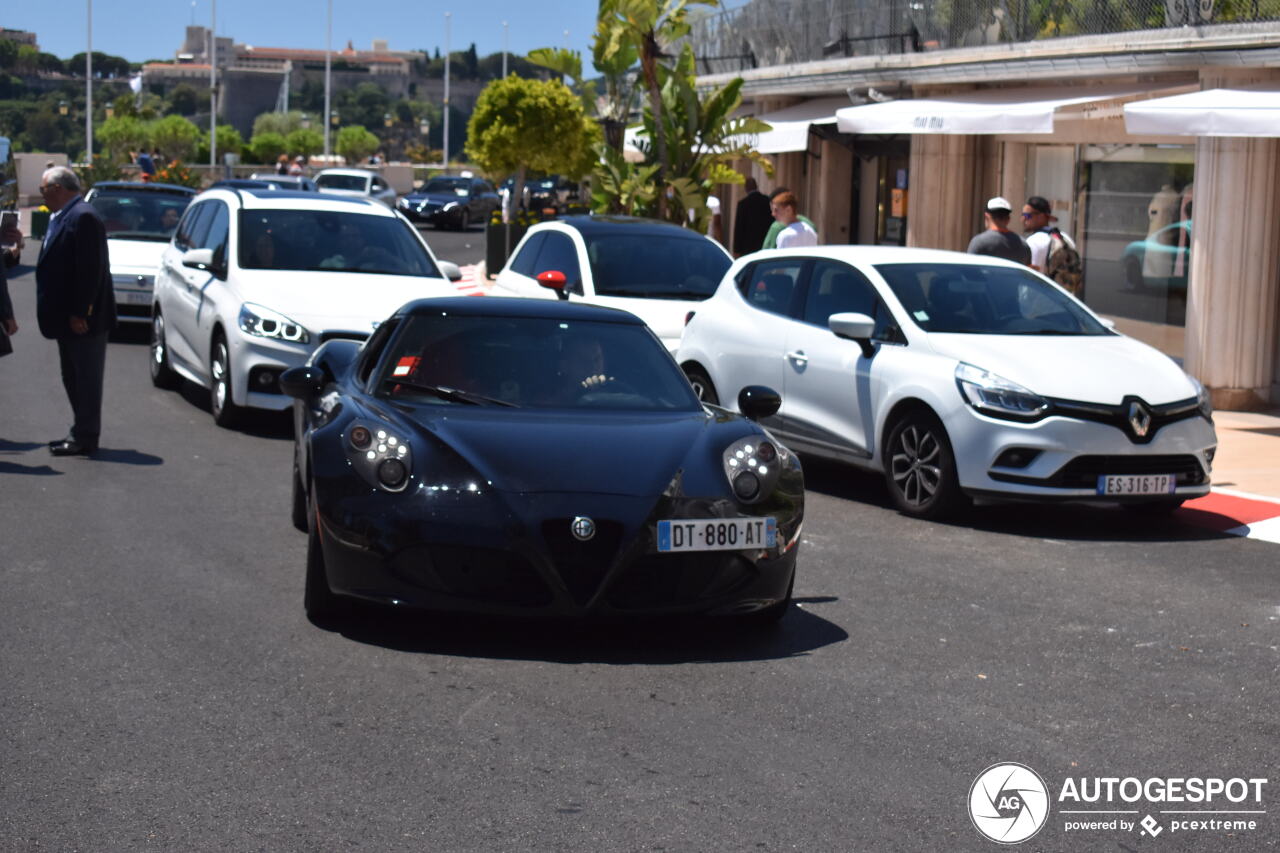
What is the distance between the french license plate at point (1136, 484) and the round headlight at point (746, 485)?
356cm

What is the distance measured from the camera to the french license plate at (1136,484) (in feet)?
31.1

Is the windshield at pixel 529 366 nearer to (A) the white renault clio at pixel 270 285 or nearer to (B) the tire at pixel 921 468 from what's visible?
(B) the tire at pixel 921 468

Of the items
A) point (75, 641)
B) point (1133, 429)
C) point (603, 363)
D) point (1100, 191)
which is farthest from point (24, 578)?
point (1100, 191)

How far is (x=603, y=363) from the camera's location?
750cm

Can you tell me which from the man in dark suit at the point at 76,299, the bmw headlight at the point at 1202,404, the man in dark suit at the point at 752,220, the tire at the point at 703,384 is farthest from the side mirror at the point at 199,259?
the bmw headlight at the point at 1202,404

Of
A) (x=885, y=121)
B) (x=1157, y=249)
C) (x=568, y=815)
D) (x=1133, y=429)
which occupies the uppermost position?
(x=885, y=121)

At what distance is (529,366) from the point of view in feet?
24.2

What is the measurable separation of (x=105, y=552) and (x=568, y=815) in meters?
4.15

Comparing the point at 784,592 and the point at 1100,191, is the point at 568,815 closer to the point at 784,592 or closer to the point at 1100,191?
the point at 784,592

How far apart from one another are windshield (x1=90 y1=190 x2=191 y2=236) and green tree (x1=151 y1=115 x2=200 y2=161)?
6881 centimetres

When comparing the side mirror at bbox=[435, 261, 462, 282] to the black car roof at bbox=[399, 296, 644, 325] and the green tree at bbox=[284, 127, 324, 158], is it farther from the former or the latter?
the green tree at bbox=[284, 127, 324, 158]

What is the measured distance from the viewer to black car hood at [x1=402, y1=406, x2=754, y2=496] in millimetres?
6309

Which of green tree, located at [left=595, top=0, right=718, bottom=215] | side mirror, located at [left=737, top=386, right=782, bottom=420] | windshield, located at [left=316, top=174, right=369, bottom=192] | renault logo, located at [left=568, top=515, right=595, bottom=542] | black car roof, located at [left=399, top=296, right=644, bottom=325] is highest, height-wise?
green tree, located at [left=595, top=0, right=718, bottom=215]

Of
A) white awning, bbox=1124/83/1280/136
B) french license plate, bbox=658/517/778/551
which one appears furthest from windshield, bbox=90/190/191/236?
french license plate, bbox=658/517/778/551
